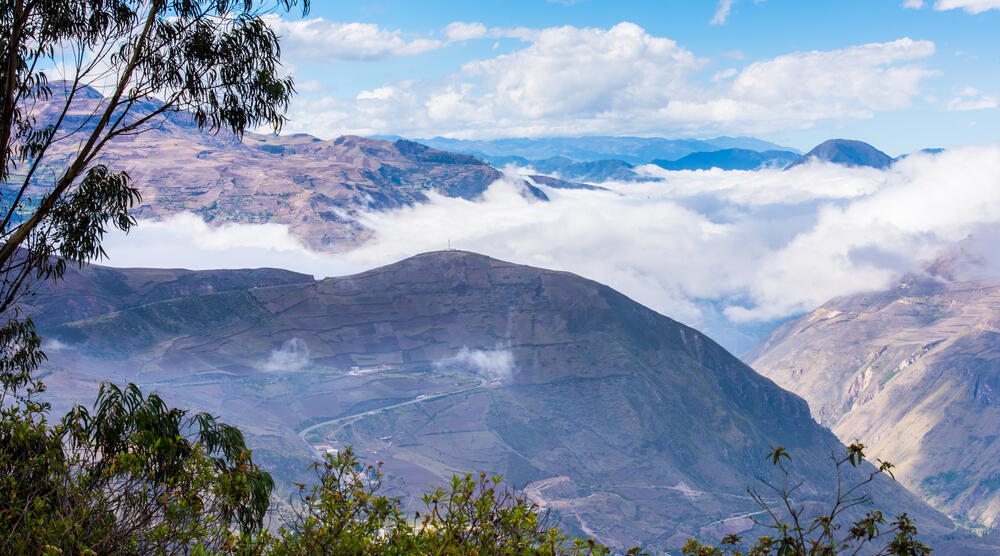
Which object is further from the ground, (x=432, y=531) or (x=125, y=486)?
(x=125, y=486)

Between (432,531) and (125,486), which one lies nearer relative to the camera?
(432,531)

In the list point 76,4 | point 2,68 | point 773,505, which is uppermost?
point 76,4

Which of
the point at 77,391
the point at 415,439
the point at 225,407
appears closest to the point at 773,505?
the point at 415,439

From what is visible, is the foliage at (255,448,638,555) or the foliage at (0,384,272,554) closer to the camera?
the foliage at (255,448,638,555)

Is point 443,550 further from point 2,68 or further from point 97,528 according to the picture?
point 2,68

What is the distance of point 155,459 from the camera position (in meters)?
13.5

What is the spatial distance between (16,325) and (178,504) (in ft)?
29.9

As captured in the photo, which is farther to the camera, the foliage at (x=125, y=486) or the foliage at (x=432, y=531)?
the foliage at (x=125, y=486)

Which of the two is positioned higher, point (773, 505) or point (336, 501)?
point (336, 501)

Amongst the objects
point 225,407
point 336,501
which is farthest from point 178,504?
point 225,407

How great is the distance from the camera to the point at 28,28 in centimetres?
1645

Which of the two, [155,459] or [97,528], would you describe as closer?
[97,528]

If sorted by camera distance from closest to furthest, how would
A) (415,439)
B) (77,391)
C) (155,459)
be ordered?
(155,459) → (77,391) → (415,439)

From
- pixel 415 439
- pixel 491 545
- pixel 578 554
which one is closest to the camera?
pixel 578 554
